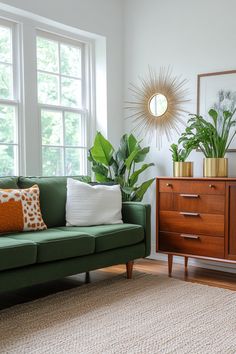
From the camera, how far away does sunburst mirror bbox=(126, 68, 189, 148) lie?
14.9 ft

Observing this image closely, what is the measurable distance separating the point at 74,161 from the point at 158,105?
1051mm

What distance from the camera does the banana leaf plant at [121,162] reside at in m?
4.37

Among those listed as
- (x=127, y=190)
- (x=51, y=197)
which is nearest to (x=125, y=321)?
(x=51, y=197)

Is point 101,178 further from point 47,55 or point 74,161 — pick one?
point 47,55

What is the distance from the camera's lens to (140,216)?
12.6 ft

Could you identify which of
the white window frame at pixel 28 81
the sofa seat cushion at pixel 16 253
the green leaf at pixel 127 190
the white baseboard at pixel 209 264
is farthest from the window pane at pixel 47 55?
the white baseboard at pixel 209 264

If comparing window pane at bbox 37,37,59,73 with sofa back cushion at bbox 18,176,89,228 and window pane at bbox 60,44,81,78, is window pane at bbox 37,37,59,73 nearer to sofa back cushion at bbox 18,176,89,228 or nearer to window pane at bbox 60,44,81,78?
window pane at bbox 60,44,81,78

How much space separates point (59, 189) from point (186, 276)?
1355mm

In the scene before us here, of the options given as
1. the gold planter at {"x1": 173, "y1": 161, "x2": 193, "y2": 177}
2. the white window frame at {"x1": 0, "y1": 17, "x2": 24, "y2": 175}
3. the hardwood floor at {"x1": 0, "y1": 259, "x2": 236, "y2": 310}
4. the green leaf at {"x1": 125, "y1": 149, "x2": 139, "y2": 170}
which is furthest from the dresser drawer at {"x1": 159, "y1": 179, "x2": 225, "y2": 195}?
the white window frame at {"x1": 0, "y1": 17, "x2": 24, "y2": 175}

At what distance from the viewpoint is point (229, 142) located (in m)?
4.16

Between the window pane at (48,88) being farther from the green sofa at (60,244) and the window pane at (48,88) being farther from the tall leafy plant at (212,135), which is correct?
the tall leafy plant at (212,135)

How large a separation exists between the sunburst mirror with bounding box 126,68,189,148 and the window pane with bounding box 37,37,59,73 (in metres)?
0.92

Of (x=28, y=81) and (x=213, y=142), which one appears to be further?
(x=28, y=81)

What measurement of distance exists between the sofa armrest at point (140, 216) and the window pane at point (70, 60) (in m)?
1.59
